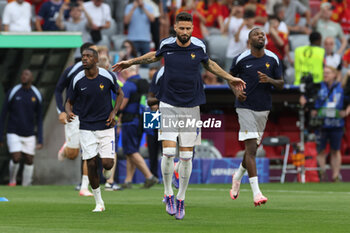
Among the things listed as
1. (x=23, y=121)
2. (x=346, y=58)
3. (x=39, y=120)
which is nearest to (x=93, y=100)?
(x=39, y=120)

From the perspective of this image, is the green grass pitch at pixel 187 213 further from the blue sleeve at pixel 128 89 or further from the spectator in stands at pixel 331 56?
the spectator in stands at pixel 331 56

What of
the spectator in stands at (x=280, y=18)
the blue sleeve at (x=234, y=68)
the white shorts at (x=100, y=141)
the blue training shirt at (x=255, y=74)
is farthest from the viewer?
the spectator in stands at (x=280, y=18)

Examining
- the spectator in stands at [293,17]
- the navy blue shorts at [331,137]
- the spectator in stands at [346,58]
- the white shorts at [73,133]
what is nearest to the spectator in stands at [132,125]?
the white shorts at [73,133]

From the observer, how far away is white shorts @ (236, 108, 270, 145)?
1373 cm

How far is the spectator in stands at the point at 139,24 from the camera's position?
24.4 metres

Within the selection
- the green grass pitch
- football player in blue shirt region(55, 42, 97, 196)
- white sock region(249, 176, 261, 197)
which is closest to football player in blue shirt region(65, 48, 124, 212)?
the green grass pitch

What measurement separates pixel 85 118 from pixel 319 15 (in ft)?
48.8

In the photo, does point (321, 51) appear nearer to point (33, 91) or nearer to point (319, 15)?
point (319, 15)

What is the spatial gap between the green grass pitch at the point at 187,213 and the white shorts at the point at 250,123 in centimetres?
102

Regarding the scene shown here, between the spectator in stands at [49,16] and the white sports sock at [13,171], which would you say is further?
the spectator in stands at [49,16]

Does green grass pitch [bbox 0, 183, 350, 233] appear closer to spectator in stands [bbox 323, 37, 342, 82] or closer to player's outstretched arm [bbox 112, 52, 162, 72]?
player's outstretched arm [bbox 112, 52, 162, 72]

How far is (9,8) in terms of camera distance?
2275 centimetres

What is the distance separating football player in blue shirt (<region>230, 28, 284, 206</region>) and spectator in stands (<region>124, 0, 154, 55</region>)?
1044 centimetres

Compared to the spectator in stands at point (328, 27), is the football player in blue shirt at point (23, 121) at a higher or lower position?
lower
